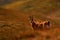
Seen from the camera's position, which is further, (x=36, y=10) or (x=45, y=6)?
(x=45, y=6)

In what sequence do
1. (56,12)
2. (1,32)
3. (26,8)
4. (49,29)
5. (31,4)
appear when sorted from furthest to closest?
1. (31,4)
2. (26,8)
3. (56,12)
4. (49,29)
5. (1,32)

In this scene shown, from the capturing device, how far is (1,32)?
619 inches

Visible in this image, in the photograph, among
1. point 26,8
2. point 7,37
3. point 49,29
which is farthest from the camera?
point 26,8

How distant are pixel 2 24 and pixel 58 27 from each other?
6703 millimetres

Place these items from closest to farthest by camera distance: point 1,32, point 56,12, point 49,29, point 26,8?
point 1,32 → point 49,29 → point 56,12 → point 26,8

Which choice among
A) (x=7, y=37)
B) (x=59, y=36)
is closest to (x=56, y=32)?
(x=59, y=36)

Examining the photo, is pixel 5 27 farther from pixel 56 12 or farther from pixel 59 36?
pixel 56 12

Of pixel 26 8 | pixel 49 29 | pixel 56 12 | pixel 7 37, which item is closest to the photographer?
pixel 7 37

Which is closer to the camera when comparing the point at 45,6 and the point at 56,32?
the point at 56,32

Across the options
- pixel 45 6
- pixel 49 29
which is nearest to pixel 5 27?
pixel 49 29

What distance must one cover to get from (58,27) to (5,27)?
624cm

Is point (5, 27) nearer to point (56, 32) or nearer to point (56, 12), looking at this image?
point (56, 32)

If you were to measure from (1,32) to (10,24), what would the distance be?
227cm

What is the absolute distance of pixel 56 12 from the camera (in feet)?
84.2
